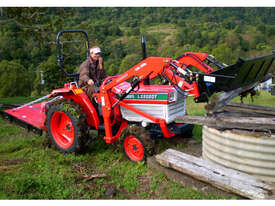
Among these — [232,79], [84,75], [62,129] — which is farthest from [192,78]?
[62,129]

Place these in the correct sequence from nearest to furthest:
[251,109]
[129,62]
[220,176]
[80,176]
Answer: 1. [220,176]
2. [80,176]
3. [251,109]
4. [129,62]

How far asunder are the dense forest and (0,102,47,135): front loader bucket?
14540 mm

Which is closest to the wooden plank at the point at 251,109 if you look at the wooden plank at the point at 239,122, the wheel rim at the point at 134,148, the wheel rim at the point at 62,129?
the wooden plank at the point at 239,122

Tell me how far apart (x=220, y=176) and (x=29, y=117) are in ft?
13.8

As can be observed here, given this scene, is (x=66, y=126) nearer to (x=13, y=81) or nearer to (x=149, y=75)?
(x=149, y=75)

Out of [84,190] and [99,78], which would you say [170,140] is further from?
[84,190]

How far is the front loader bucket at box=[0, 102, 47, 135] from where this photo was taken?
17.9 feet

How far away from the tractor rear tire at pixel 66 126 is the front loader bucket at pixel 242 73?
226 centimetres

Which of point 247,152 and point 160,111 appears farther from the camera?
point 160,111

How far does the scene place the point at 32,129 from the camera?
218 inches

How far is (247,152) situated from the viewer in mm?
3484

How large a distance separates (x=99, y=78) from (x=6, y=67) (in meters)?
23.0

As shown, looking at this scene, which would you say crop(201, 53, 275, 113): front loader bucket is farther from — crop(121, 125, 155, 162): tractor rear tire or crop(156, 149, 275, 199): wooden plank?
crop(121, 125, 155, 162): tractor rear tire

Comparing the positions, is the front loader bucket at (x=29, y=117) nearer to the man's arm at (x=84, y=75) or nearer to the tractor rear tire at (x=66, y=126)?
the tractor rear tire at (x=66, y=126)
